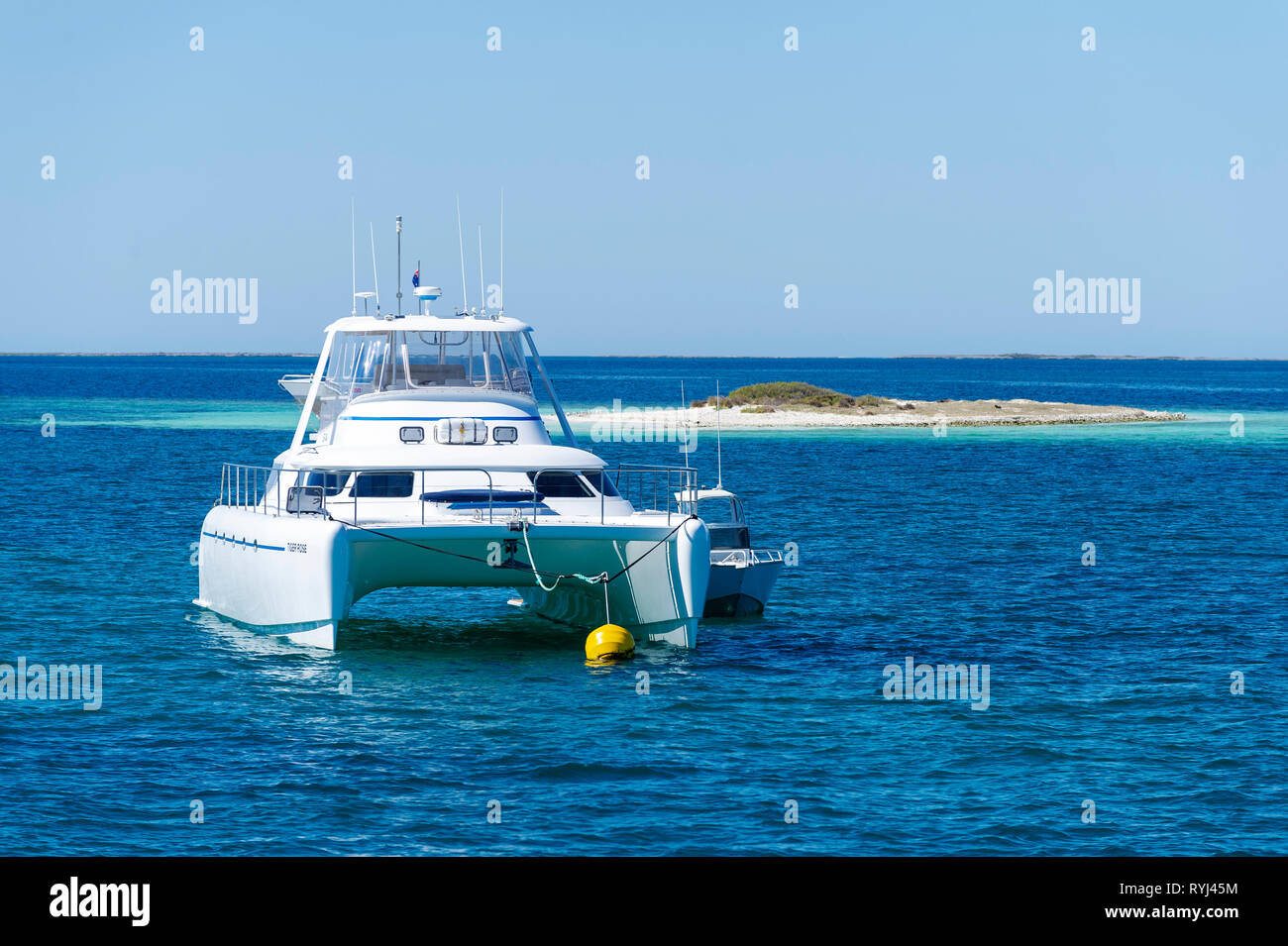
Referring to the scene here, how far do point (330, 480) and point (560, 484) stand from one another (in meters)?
3.04

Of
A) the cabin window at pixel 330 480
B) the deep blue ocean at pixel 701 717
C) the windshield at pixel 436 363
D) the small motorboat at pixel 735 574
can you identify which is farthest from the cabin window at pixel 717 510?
the cabin window at pixel 330 480

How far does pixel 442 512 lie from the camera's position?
18.5 meters

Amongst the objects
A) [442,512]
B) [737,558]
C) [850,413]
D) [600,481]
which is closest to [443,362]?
[600,481]

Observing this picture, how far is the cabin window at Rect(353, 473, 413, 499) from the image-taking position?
19281mm

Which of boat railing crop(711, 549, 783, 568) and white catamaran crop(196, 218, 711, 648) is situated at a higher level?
white catamaran crop(196, 218, 711, 648)

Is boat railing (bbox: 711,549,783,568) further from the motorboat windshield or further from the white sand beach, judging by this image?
the white sand beach

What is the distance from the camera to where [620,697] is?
655 inches

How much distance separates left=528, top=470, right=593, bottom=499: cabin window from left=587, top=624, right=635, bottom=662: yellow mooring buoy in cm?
207

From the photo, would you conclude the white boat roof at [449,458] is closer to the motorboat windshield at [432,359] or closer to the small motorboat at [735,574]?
the motorboat windshield at [432,359]

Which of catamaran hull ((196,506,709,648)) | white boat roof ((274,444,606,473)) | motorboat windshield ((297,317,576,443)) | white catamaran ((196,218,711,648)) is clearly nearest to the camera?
catamaran hull ((196,506,709,648))

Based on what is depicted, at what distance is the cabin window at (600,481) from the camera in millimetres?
19734

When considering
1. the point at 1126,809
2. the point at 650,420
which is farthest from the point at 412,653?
the point at 650,420

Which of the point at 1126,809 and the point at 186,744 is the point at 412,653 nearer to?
the point at 186,744

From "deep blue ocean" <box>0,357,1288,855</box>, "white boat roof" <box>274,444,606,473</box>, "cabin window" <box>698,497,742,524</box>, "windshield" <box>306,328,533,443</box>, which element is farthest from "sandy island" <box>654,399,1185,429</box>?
"white boat roof" <box>274,444,606,473</box>
